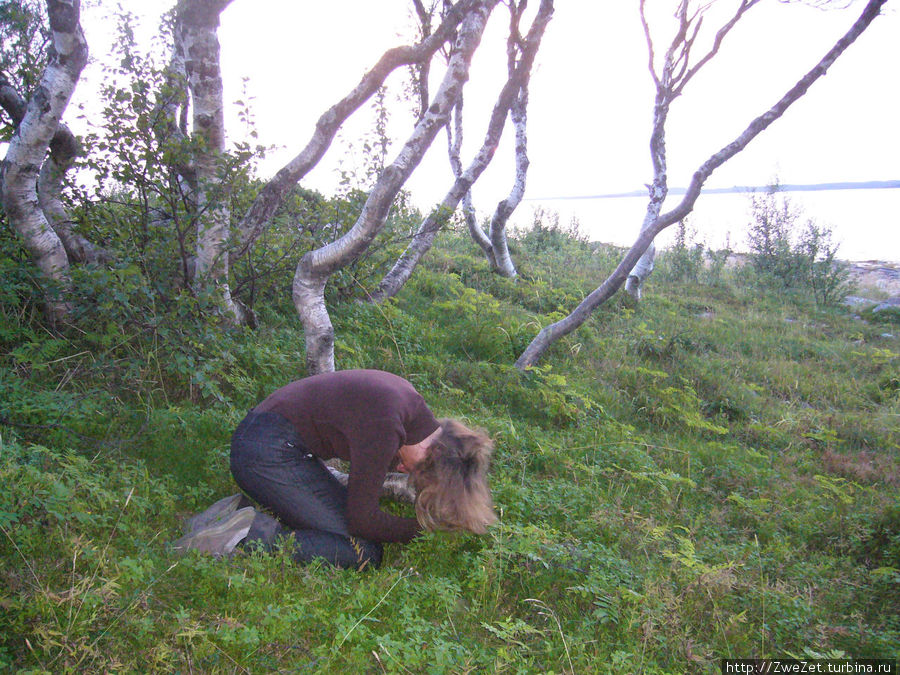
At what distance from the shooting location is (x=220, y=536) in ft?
10.8

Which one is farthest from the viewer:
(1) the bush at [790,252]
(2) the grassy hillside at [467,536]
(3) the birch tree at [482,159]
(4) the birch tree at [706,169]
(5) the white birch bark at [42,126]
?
(1) the bush at [790,252]

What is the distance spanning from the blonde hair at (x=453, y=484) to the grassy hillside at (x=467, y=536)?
15cm

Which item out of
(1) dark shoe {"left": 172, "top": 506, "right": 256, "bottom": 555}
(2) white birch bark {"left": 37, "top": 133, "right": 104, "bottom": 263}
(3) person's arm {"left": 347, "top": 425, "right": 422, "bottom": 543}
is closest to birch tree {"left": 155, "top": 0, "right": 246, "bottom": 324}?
(2) white birch bark {"left": 37, "top": 133, "right": 104, "bottom": 263}

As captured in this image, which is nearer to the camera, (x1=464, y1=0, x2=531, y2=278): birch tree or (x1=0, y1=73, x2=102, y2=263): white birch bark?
(x1=0, y1=73, x2=102, y2=263): white birch bark

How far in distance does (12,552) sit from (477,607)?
2301mm

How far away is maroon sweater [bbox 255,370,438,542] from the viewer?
11.1 feet

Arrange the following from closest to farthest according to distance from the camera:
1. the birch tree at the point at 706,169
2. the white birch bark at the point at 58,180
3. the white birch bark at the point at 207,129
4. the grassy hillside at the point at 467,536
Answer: the grassy hillside at the point at 467,536 → the white birch bark at the point at 207,129 → the white birch bark at the point at 58,180 → the birch tree at the point at 706,169

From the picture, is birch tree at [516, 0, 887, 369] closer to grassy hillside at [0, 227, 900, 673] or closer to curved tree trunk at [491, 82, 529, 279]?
grassy hillside at [0, 227, 900, 673]

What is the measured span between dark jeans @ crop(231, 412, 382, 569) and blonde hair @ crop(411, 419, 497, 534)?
17.3 inches

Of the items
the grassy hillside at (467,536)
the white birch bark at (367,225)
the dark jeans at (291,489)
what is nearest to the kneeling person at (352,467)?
the dark jeans at (291,489)

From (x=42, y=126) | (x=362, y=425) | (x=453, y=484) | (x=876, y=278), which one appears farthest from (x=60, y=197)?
(x=876, y=278)

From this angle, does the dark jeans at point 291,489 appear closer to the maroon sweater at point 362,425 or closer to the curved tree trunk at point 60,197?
the maroon sweater at point 362,425

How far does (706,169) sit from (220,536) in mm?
7040

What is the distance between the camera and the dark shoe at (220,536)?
3232 mm
